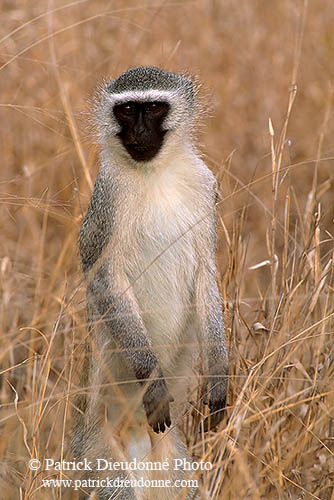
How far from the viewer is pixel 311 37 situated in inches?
279

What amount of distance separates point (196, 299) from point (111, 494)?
887 mm

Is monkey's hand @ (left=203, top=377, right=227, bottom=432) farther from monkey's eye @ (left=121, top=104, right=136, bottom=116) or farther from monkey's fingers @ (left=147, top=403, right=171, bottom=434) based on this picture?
monkey's eye @ (left=121, top=104, right=136, bottom=116)

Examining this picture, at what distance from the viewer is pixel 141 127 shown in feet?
11.3

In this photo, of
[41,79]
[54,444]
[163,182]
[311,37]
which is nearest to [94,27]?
[41,79]

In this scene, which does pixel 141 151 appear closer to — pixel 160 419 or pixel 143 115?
pixel 143 115

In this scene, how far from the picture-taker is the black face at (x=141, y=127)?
343cm

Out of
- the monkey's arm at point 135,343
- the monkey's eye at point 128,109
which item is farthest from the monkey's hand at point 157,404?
the monkey's eye at point 128,109

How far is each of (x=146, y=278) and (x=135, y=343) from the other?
28cm

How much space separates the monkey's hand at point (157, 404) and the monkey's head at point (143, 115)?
946mm

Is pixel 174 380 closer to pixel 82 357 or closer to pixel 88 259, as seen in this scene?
pixel 82 357

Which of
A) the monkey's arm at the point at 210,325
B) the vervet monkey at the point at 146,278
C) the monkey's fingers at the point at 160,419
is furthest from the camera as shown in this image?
the monkey's arm at the point at 210,325

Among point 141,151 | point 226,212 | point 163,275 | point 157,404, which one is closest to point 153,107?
point 141,151

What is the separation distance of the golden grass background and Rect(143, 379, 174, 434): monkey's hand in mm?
228

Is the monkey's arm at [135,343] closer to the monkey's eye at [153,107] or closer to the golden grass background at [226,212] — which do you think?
the golden grass background at [226,212]
